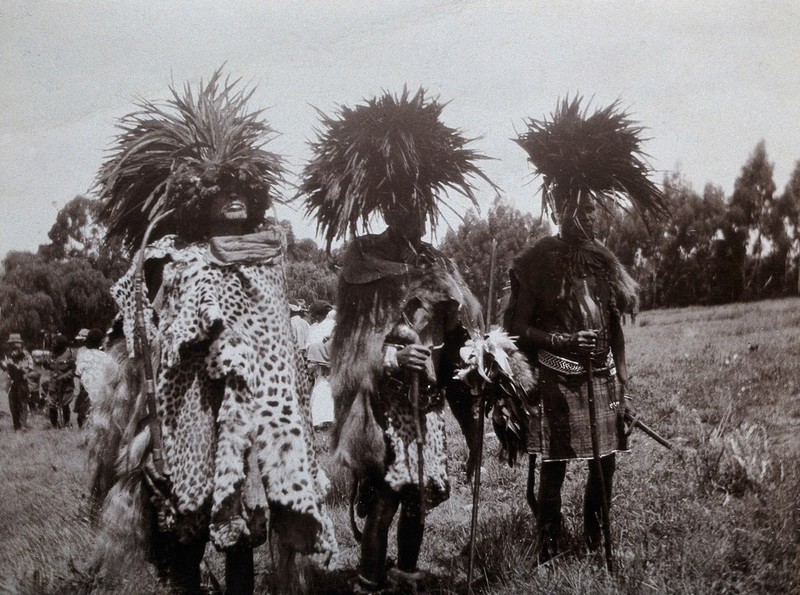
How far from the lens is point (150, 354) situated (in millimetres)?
2861

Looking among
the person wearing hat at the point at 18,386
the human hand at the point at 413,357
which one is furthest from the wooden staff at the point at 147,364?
the person wearing hat at the point at 18,386

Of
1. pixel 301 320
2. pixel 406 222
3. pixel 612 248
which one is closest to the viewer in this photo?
pixel 406 222

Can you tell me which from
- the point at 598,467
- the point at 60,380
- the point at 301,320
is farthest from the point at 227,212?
the point at 60,380

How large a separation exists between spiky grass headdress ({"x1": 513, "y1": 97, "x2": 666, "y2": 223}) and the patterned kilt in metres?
0.93

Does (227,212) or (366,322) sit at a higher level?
(227,212)

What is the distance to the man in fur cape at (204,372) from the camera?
2750mm

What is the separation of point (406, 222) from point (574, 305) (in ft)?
3.32

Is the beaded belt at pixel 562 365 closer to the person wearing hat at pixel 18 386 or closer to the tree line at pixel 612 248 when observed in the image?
the tree line at pixel 612 248

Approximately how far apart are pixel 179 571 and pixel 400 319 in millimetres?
1574

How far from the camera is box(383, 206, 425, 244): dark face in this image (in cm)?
329

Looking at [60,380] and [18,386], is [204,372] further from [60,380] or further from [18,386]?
[60,380]

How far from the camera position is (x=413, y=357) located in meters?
3.06

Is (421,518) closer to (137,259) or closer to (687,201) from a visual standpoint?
(137,259)

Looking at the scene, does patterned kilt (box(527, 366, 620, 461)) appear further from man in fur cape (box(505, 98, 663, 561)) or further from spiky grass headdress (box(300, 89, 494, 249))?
spiky grass headdress (box(300, 89, 494, 249))
